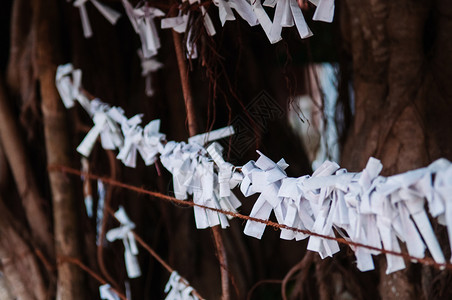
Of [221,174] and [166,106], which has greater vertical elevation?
[221,174]

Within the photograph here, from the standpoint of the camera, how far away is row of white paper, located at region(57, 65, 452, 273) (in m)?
0.67

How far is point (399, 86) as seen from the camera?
1331 mm

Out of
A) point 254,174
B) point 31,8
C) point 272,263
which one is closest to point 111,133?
point 254,174

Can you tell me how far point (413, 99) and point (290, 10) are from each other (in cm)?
58

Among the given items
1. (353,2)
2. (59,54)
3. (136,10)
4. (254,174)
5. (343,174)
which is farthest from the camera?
(59,54)

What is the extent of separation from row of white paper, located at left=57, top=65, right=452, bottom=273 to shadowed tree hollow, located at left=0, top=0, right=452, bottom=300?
5 centimetres

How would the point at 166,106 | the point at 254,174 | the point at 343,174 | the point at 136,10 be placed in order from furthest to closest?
1. the point at 166,106
2. the point at 136,10
3. the point at 254,174
4. the point at 343,174

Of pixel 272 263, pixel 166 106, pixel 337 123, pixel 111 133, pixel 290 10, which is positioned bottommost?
pixel 272 263

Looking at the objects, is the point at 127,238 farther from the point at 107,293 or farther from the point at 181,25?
the point at 181,25

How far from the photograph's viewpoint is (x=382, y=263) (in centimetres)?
129

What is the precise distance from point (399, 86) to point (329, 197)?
0.67 metres

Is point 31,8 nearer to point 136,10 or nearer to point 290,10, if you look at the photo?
point 136,10

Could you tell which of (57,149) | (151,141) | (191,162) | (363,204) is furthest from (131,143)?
(363,204)

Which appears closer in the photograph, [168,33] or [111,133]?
[111,133]
